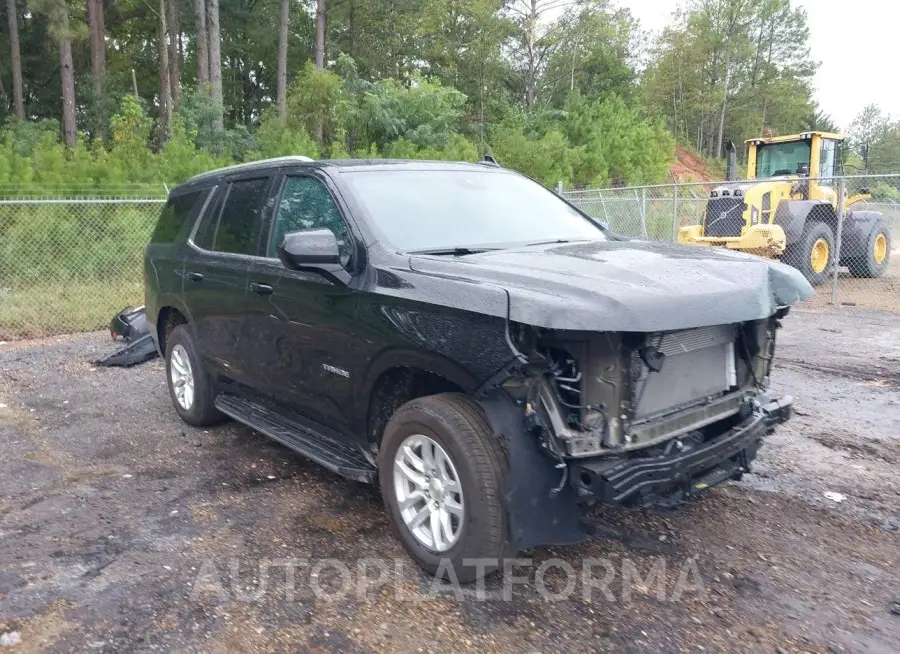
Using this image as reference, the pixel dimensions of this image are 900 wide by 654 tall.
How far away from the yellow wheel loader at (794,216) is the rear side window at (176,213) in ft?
29.3

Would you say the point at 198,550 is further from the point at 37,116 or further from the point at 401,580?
the point at 37,116

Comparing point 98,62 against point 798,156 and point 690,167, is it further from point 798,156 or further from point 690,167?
point 690,167

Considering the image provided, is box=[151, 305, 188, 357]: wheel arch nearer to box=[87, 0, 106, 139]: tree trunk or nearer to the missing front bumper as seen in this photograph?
the missing front bumper

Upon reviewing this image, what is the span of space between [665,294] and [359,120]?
1718 cm

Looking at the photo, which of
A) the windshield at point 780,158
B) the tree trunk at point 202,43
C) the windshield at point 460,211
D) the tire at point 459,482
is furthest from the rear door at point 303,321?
the tree trunk at point 202,43

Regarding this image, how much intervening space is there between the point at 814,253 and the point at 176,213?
430 inches

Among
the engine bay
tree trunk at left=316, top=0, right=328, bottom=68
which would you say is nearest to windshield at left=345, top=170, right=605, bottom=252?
the engine bay

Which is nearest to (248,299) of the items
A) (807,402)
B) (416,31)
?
(807,402)

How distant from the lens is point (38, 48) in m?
29.2

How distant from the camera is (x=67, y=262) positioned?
1075 centimetres

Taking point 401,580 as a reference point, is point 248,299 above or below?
above

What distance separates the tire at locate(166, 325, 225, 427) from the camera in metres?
5.32

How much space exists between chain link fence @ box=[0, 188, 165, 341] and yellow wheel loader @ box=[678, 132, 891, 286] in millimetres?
9193

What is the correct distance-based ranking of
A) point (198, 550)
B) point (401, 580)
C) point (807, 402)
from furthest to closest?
point (807, 402), point (198, 550), point (401, 580)
